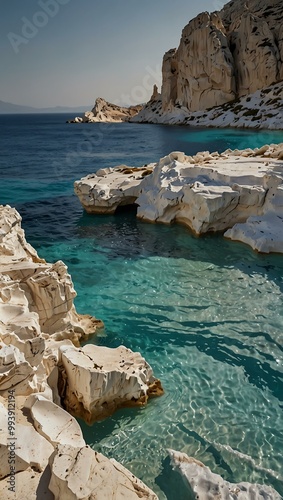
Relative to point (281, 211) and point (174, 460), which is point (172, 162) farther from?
point (174, 460)

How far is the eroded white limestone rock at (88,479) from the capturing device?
17.1ft

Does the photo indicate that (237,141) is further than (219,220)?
Yes

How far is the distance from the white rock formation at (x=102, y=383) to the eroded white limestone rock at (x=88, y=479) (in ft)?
9.43

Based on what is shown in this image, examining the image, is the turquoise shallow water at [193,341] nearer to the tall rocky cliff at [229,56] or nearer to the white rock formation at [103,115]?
the tall rocky cliff at [229,56]

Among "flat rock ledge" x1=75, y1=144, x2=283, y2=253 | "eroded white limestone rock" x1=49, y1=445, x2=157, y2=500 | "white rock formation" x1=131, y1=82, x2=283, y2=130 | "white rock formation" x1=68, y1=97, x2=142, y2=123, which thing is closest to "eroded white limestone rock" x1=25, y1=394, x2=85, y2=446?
"eroded white limestone rock" x1=49, y1=445, x2=157, y2=500

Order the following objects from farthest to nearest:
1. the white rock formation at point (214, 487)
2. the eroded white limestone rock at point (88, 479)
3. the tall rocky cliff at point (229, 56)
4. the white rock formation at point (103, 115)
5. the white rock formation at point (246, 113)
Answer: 1. the white rock formation at point (103, 115)
2. the tall rocky cliff at point (229, 56)
3. the white rock formation at point (246, 113)
4. the white rock formation at point (214, 487)
5. the eroded white limestone rock at point (88, 479)

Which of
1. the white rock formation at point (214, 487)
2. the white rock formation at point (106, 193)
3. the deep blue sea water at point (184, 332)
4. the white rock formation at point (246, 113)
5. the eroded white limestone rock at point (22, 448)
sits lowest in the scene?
the deep blue sea water at point (184, 332)

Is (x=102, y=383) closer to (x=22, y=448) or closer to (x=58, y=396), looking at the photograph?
(x=58, y=396)

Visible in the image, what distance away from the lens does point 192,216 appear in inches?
868

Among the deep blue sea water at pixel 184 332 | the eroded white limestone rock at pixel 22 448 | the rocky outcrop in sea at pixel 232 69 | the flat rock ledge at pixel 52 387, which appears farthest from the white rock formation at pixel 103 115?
the eroded white limestone rock at pixel 22 448

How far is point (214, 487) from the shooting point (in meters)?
6.84

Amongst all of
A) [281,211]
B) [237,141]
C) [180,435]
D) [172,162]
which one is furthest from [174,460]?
[237,141]

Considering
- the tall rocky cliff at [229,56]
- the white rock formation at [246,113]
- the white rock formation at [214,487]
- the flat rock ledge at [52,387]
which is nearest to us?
the flat rock ledge at [52,387]

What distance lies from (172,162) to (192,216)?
539 cm
